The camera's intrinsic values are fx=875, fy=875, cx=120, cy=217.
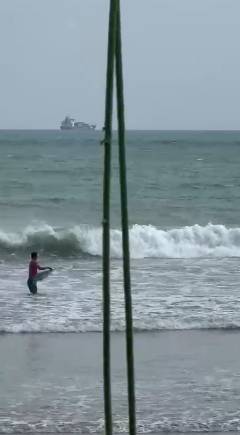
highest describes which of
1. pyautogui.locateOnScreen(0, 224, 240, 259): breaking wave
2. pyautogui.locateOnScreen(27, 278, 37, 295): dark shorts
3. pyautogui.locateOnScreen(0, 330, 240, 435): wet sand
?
pyautogui.locateOnScreen(0, 224, 240, 259): breaking wave

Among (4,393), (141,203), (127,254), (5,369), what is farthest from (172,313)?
(141,203)

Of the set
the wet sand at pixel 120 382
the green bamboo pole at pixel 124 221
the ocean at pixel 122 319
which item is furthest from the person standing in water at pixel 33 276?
the green bamboo pole at pixel 124 221

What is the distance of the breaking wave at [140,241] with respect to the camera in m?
24.6

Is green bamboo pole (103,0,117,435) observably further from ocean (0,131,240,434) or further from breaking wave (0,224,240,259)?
breaking wave (0,224,240,259)

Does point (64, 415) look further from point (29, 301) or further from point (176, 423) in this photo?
point (29, 301)

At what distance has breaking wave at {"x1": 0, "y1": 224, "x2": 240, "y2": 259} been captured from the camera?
2462cm

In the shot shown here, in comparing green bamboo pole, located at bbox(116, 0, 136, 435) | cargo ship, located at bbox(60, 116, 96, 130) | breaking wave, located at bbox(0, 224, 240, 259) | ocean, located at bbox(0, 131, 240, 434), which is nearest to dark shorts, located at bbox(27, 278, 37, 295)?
ocean, located at bbox(0, 131, 240, 434)

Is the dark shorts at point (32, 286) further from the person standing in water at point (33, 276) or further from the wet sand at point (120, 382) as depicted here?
the wet sand at point (120, 382)

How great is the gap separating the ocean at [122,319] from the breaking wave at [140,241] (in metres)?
0.05

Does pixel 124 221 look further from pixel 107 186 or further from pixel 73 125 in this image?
pixel 73 125

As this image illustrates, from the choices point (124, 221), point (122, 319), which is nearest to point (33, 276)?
point (122, 319)

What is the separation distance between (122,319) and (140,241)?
13124 millimetres

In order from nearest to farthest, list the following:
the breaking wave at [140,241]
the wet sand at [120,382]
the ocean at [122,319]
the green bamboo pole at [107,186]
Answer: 1. the green bamboo pole at [107,186]
2. the wet sand at [120,382]
3. the ocean at [122,319]
4. the breaking wave at [140,241]

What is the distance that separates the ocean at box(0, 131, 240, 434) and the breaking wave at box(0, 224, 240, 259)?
55 millimetres
